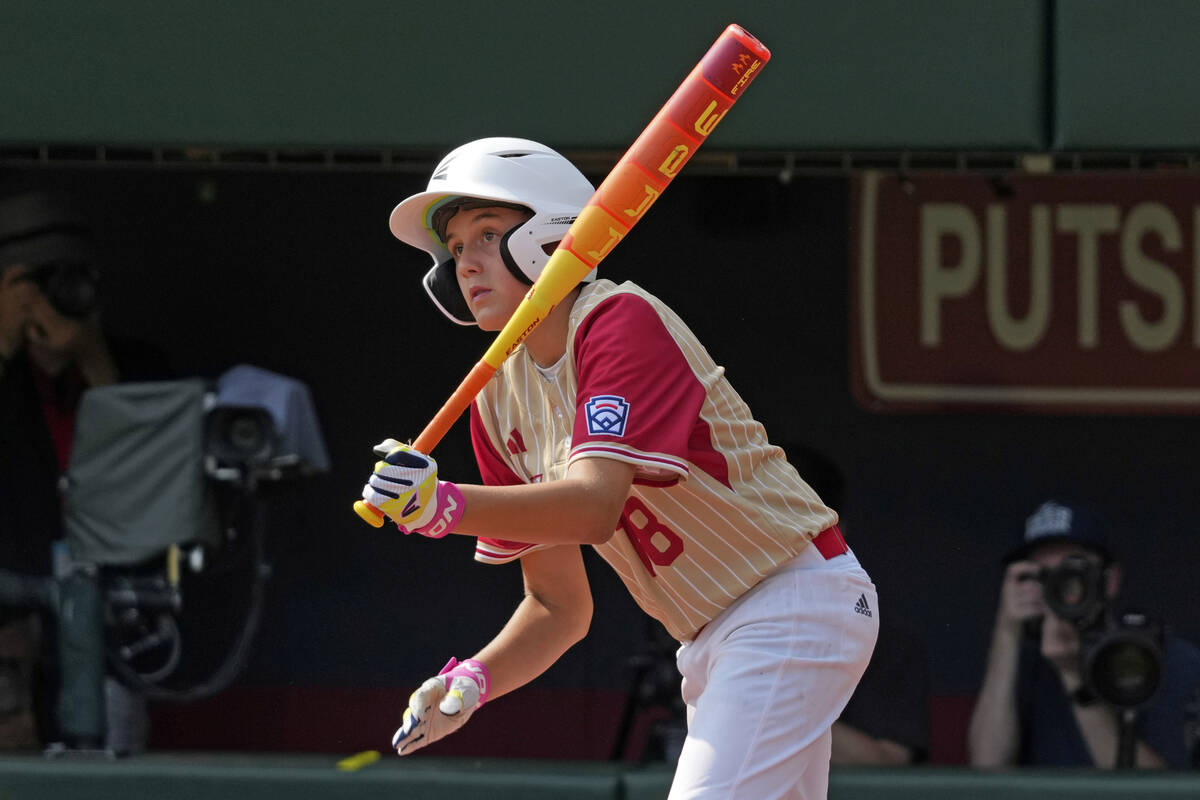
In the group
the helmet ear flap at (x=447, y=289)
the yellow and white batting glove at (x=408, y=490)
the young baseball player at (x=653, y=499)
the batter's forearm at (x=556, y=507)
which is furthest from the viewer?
the helmet ear flap at (x=447, y=289)

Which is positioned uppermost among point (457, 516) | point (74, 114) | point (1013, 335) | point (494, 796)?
point (74, 114)

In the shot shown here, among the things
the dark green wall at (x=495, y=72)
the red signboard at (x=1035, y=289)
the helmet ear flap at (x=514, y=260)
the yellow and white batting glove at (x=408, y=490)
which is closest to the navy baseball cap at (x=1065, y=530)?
the red signboard at (x=1035, y=289)

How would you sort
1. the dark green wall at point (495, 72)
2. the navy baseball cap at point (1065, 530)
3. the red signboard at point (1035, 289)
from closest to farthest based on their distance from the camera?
the dark green wall at point (495, 72)
the navy baseball cap at point (1065, 530)
the red signboard at point (1035, 289)

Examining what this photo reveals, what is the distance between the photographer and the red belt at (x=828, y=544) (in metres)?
2.53

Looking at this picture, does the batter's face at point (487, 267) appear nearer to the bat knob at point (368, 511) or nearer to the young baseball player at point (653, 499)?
the young baseball player at point (653, 499)

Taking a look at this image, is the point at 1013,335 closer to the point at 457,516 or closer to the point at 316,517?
the point at 316,517

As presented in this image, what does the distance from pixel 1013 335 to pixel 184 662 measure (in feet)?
8.26

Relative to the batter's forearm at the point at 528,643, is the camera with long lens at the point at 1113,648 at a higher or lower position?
lower

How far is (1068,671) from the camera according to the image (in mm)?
4352

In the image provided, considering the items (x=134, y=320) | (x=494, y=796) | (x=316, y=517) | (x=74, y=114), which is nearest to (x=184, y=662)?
(x=316, y=517)

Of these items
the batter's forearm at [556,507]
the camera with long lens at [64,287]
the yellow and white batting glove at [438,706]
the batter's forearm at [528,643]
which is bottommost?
the yellow and white batting glove at [438,706]

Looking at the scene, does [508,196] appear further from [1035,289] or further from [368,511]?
[1035,289]

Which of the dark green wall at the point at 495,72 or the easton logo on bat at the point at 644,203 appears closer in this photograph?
the easton logo on bat at the point at 644,203

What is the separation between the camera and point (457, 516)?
2.10 metres
